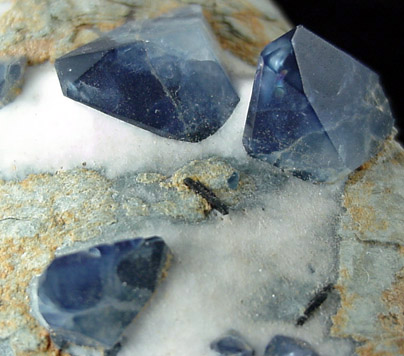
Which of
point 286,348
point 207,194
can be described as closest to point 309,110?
point 207,194

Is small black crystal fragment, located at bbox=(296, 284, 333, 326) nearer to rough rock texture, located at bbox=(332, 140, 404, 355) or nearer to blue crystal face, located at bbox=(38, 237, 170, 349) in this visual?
rough rock texture, located at bbox=(332, 140, 404, 355)

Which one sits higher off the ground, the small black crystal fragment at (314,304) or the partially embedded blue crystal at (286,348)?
the small black crystal fragment at (314,304)

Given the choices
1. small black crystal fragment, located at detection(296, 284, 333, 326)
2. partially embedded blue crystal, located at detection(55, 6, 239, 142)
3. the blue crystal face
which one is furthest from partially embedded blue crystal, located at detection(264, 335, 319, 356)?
Answer: partially embedded blue crystal, located at detection(55, 6, 239, 142)

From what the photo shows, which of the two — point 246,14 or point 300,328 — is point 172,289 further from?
point 246,14

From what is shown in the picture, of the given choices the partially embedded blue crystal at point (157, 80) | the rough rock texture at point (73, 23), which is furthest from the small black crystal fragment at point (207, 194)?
the rough rock texture at point (73, 23)

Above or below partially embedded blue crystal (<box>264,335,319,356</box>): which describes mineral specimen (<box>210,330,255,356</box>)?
above

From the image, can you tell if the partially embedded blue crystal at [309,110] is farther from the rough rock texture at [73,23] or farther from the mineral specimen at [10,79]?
the mineral specimen at [10,79]

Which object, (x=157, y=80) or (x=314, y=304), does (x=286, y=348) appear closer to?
(x=314, y=304)
